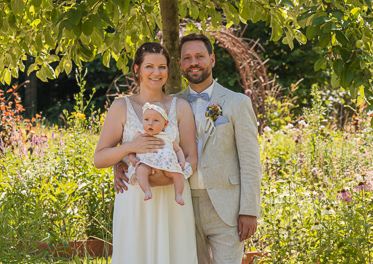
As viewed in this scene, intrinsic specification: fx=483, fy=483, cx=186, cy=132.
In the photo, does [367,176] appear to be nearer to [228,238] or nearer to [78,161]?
→ [228,238]

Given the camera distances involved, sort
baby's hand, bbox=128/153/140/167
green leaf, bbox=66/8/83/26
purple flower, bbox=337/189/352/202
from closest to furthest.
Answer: green leaf, bbox=66/8/83/26, baby's hand, bbox=128/153/140/167, purple flower, bbox=337/189/352/202

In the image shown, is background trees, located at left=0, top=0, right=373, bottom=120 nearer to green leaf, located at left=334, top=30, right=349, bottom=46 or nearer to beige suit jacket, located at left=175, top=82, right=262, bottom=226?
green leaf, located at left=334, top=30, right=349, bottom=46

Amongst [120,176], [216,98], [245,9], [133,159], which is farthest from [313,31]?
[120,176]

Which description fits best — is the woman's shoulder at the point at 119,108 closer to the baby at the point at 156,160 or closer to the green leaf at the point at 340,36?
the baby at the point at 156,160

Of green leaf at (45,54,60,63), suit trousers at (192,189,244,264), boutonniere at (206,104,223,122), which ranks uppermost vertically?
green leaf at (45,54,60,63)

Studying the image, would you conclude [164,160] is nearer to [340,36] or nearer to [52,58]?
[340,36]

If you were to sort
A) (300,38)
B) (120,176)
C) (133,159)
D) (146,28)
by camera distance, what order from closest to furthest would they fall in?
(133,159)
(120,176)
(300,38)
(146,28)

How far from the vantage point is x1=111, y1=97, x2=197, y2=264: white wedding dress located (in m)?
2.63

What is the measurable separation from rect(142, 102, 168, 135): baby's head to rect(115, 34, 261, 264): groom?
317 mm

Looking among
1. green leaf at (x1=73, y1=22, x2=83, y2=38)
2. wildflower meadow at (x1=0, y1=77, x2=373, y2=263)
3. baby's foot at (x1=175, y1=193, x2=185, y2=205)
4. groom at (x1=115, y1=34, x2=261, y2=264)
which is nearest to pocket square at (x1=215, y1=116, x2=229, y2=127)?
groom at (x1=115, y1=34, x2=261, y2=264)

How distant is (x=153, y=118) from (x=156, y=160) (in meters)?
0.22

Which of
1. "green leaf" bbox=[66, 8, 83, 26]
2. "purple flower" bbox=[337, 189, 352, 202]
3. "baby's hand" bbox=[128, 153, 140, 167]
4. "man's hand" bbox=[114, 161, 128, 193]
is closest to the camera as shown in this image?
"green leaf" bbox=[66, 8, 83, 26]

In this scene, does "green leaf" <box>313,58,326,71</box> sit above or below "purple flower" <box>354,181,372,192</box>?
above

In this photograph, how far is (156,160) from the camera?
252cm
